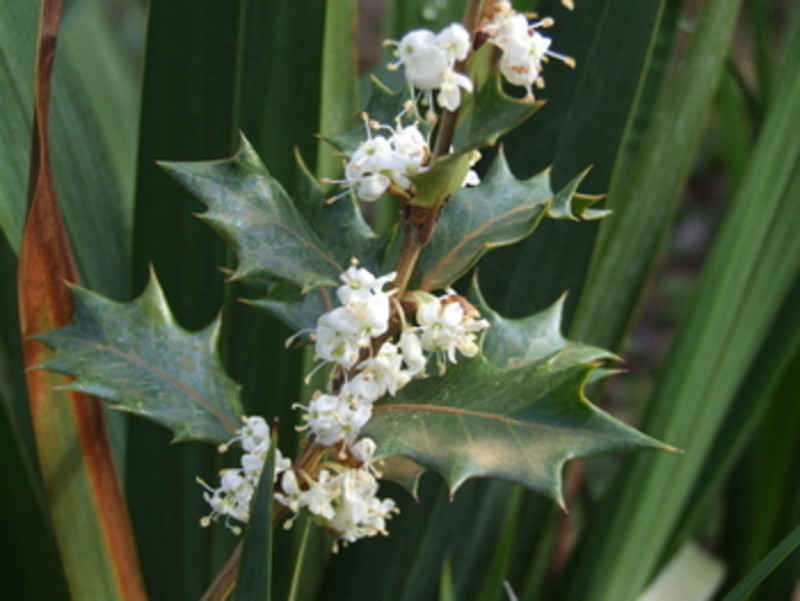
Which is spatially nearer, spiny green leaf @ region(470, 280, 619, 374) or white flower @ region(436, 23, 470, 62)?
white flower @ region(436, 23, 470, 62)

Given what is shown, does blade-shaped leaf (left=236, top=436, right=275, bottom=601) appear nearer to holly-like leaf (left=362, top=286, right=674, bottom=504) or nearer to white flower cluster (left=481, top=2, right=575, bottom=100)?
holly-like leaf (left=362, top=286, right=674, bottom=504)

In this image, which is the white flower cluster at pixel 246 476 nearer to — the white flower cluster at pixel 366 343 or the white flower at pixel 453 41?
the white flower cluster at pixel 366 343

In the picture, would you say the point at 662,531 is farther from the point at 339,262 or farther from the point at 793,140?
the point at 339,262

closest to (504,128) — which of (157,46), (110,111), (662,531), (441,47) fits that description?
(441,47)

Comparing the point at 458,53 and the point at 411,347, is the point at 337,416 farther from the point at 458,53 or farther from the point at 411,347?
the point at 458,53

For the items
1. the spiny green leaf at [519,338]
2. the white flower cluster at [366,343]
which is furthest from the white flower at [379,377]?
the spiny green leaf at [519,338]

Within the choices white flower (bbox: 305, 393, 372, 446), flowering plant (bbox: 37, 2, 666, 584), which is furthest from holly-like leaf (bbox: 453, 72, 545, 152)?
white flower (bbox: 305, 393, 372, 446)

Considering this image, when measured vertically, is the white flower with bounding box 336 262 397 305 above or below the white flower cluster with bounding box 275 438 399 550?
above
